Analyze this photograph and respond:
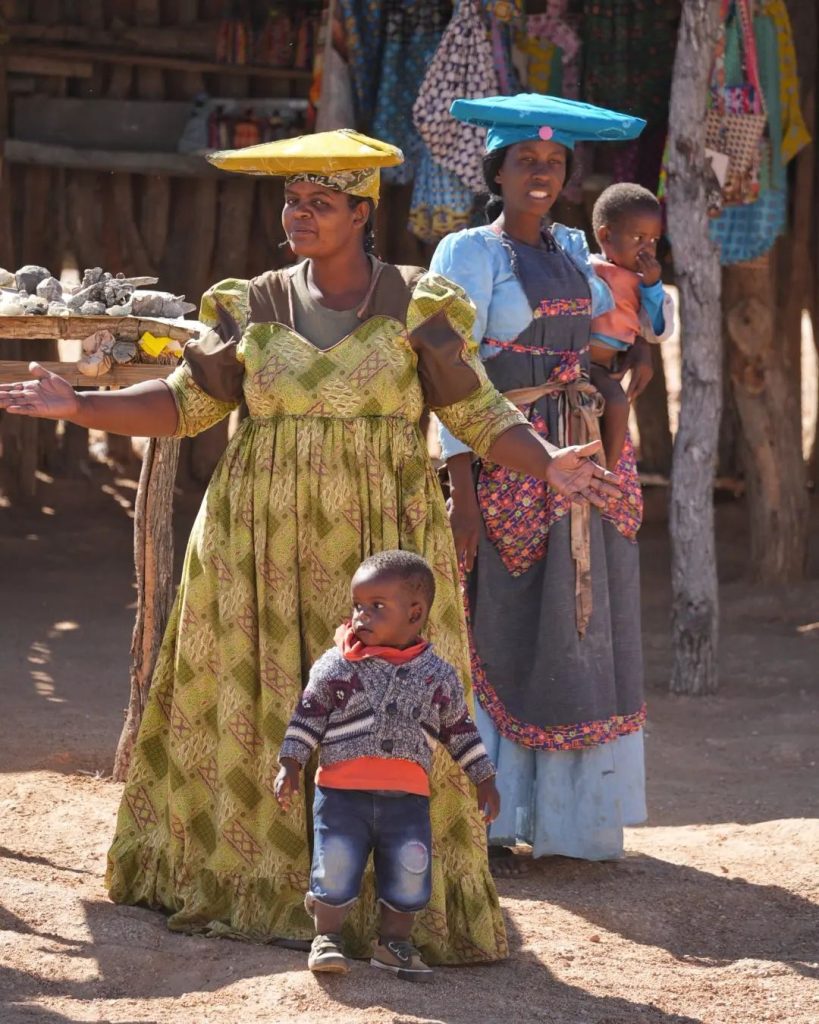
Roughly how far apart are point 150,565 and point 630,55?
4.16 metres

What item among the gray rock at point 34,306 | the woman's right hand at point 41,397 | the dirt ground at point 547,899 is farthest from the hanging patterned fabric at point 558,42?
the woman's right hand at point 41,397

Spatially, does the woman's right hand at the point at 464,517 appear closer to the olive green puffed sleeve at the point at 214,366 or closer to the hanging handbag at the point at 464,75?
the olive green puffed sleeve at the point at 214,366

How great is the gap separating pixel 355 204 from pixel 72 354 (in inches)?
372

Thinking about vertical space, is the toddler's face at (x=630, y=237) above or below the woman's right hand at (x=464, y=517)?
above

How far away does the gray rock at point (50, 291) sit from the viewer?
4.46 metres

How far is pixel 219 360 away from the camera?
3.77 metres

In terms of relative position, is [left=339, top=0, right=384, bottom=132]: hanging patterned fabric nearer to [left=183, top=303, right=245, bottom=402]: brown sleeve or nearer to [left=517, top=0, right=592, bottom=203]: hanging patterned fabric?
[left=517, top=0, right=592, bottom=203]: hanging patterned fabric

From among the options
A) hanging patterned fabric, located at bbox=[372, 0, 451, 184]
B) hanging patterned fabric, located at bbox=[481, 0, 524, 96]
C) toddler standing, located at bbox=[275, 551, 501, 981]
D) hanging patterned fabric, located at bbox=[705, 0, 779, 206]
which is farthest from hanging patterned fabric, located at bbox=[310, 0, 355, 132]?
toddler standing, located at bbox=[275, 551, 501, 981]

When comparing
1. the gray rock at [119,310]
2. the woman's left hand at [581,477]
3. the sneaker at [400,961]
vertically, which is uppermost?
the gray rock at [119,310]

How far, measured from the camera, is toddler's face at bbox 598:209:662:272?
4.85 metres

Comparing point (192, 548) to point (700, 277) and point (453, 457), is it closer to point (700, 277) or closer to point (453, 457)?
point (453, 457)

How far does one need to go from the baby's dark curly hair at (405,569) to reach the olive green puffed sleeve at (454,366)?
456 mm

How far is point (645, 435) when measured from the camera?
10.6 meters

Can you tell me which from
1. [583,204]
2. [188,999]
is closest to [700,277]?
[583,204]
